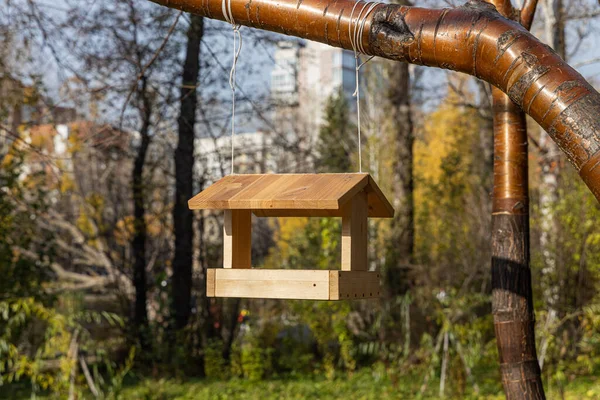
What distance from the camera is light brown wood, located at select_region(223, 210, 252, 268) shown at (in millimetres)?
2805

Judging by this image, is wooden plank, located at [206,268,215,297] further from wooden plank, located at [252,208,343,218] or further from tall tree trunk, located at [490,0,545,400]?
tall tree trunk, located at [490,0,545,400]

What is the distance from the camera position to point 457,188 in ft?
37.1

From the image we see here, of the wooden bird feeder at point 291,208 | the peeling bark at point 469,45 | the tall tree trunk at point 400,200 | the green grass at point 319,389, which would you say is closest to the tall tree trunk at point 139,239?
the green grass at point 319,389

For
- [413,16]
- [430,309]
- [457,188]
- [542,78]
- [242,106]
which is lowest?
[430,309]

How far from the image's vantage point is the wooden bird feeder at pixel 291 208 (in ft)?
8.18

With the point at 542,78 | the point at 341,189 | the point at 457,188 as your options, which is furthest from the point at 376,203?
the point at 457,188

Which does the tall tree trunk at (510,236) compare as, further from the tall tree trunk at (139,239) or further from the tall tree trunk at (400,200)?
the tall tree trunk at (139,239)

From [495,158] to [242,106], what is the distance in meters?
7.53

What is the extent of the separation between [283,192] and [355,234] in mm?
380

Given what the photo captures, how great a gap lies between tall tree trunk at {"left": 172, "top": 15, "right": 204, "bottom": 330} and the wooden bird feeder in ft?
20.6

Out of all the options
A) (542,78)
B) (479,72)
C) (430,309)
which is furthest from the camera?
(430,309)

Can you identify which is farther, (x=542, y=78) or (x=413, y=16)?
(x=413, y=16)

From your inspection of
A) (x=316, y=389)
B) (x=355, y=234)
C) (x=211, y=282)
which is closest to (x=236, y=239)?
(x=211, y=282)

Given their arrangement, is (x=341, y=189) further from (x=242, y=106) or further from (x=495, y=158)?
(x=242, y=106)
